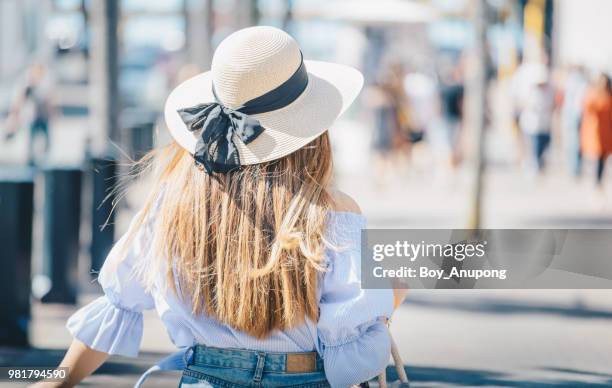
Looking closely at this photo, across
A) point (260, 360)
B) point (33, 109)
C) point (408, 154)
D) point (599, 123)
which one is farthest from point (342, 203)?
point (33, 109)

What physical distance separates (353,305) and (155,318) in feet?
15.8

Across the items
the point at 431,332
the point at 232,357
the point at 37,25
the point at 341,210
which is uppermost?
the point at 37,25

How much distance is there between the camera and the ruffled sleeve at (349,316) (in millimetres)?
2646

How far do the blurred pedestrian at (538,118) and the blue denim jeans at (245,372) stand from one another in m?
13.6

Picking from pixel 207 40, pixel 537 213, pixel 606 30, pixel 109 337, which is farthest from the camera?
pixel 606 30

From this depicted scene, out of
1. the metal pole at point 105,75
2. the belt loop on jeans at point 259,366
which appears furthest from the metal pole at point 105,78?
the belt loop on jeans at point 259,366

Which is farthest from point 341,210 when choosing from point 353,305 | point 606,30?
point 606,30

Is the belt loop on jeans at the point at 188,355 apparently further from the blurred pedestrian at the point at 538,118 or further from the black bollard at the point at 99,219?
the blurred pedestrian at the point at 538,118

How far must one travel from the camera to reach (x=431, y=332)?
6.98 m

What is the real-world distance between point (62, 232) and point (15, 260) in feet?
4.45

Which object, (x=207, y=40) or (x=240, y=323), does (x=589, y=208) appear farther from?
(x=240, y=323)

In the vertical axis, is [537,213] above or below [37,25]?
below

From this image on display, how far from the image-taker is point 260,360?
2662 mm

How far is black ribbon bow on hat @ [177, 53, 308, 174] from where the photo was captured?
272 centimetres
